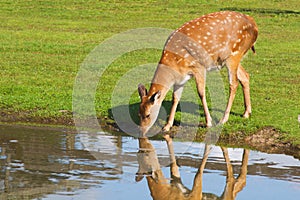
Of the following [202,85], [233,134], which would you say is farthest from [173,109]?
[233,134]

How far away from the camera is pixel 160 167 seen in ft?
33.8

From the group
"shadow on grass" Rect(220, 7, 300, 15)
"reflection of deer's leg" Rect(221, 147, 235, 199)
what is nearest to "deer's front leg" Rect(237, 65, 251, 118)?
"reflection of deer's leg" Rect(221, 147, 235, 199)

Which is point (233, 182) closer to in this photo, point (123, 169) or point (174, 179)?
point (174, 179)

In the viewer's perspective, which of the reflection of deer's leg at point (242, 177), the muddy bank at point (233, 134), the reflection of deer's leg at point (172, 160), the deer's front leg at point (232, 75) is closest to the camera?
the reflection of deer's leg at point (242, 177)

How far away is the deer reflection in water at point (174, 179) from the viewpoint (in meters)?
8.93

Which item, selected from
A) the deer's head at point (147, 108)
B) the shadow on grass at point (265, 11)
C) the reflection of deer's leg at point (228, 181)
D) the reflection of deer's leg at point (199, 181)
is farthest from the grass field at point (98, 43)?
→ the reflection of deer's leg at point (199, 181)

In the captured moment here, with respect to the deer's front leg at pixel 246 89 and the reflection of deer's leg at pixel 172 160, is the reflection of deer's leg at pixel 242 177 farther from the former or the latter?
the deer's front leg at pixel 246 89

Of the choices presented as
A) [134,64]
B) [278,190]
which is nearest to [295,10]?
[134,64]

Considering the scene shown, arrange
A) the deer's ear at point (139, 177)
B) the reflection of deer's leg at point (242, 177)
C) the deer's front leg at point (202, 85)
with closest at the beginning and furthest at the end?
the reflection of deer's leg at point (242, 177) < the deer's ear at point (139, 177) < the deer's front leg at point (202, 85)

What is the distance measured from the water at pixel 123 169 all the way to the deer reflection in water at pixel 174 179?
1cm

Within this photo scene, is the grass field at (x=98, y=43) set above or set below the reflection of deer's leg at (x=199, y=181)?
below

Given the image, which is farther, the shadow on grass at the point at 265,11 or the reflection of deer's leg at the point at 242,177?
the shadow on grass at the point at 265,11

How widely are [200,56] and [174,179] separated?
3.39m

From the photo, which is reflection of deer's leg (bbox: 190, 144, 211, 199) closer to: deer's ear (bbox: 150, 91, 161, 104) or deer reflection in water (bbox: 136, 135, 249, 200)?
deer reflection in water (bbox: 136, 135, 249, 200)
